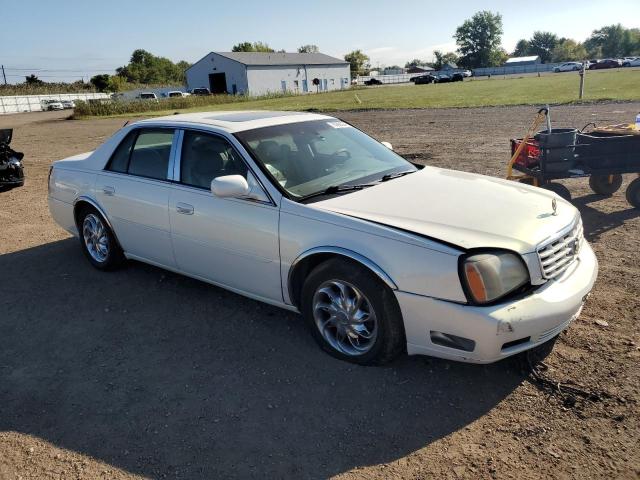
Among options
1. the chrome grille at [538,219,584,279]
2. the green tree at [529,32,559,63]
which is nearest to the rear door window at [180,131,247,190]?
the chrome grille at [538,219,584,279]

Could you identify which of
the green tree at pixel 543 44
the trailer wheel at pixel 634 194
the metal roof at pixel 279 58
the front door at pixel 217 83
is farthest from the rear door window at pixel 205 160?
the green tree at pixel 543 44

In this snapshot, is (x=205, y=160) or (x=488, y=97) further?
(x=488, y=97)

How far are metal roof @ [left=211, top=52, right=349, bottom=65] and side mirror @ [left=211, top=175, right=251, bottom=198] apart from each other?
72819 mm

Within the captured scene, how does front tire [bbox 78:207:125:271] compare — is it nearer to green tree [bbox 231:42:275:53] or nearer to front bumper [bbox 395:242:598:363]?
front bumper [bbox 395:242:598:363]

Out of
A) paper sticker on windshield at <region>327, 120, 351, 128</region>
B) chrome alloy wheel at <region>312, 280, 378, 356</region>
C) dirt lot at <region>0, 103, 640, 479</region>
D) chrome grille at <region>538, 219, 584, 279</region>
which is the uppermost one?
paper sticker on windshield at <region>327, 120, 351, 128</region>

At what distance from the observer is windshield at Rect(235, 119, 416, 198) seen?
3980 millimetres

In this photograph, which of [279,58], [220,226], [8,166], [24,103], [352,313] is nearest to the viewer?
[352,313]

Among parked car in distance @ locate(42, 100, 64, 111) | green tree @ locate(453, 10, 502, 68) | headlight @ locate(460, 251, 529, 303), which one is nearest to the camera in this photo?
headlight @ locate(460, 251, 529, 303)

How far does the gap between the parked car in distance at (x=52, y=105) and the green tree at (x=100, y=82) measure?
2164 centimetres

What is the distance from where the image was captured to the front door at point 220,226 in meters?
3.81

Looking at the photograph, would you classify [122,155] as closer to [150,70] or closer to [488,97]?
[488,97]

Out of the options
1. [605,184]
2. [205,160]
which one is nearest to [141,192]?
[205,160]

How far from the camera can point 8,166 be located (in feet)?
34.3

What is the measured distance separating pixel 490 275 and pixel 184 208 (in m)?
2.56
